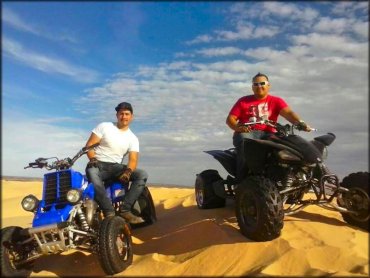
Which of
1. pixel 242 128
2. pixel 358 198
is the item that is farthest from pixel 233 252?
pixel 242 128

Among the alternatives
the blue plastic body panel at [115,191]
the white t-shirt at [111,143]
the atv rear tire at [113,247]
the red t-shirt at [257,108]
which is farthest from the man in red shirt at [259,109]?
the atv rear tire at [113,247]

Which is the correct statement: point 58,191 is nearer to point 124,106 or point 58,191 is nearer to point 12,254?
point 12,254

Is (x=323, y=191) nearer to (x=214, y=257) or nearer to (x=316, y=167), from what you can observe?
(x=316, y=167)

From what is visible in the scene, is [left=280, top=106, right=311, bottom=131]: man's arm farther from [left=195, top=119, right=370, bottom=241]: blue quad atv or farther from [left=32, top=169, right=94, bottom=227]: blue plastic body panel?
[left=32, top=169, right=94, bottom=227]: blue plastic body panel

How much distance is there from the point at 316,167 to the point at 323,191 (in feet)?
1.13

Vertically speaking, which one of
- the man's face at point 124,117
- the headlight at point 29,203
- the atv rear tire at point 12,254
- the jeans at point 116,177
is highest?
the man's face at point 124,117

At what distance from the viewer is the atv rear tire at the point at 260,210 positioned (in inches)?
193

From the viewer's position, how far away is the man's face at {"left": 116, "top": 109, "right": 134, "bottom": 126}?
7119 millimetres

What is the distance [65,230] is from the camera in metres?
5.06

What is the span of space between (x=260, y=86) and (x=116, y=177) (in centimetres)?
275

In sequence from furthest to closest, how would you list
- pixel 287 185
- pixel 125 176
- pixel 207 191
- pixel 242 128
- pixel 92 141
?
pixel 207 191
pixel 92 141
pixel 125 176
pixel 242 128
pixel 287 185

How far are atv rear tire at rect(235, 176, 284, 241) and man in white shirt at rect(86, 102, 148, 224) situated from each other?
196 centimetres

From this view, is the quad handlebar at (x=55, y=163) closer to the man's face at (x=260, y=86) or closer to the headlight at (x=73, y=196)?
the headlight at (x=73, y=196)

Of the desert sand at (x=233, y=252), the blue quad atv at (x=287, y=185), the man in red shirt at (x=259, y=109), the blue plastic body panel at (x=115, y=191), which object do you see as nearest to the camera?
A: the desert sand at (x=233, y=252)
